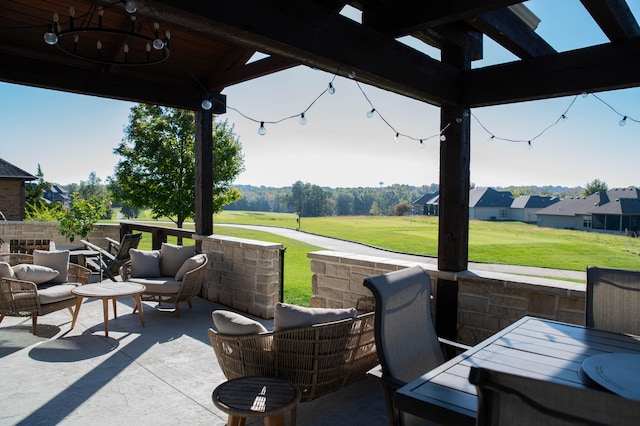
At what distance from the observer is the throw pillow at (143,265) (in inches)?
211

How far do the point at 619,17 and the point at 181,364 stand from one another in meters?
4.10

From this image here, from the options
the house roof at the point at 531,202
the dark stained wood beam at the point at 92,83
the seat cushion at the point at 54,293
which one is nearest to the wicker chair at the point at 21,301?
the seat cushion at the point at 54,293

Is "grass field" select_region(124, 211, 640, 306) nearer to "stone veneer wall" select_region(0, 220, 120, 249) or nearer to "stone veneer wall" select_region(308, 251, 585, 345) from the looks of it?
"stone veneer wall" select_region(0, 220, 120, 249)

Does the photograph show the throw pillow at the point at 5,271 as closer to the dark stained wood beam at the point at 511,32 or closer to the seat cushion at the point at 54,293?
the seat cushion at the point at 54,293

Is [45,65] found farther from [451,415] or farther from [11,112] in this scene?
[11,112]

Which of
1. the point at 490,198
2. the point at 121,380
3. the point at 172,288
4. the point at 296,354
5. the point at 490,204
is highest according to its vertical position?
the point at 490,198

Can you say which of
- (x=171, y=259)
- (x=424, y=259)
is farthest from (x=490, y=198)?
(x=171, y=259)

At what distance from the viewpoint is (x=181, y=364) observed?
359 cm

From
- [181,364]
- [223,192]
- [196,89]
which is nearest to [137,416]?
[181,364]

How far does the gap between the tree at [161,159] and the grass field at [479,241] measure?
4743mm

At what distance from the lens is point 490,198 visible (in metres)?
38.0

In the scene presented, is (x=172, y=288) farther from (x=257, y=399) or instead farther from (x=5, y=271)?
(x=257, y=399)

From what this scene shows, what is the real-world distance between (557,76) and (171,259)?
468cm

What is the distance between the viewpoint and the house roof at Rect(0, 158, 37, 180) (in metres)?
18.3
